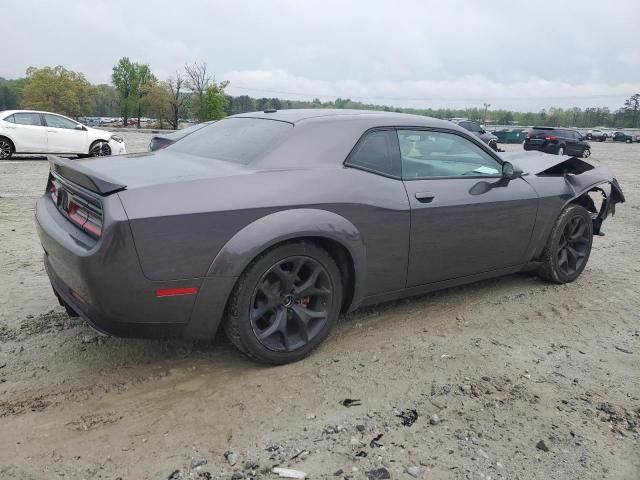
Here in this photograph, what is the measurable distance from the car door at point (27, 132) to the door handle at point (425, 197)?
12980 millimetres

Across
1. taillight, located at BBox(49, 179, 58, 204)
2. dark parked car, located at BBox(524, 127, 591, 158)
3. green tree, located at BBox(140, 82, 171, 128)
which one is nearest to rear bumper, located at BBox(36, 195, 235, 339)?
taillight, located at BBox(49, 179, 58, 204)

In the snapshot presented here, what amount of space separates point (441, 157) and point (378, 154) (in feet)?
2.12

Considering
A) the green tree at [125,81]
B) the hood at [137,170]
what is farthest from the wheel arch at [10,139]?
the green tree at [125,81]

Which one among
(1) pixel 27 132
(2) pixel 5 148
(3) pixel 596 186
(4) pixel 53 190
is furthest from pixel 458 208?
(2) pixel 5 148

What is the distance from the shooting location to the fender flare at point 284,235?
268 centimetres

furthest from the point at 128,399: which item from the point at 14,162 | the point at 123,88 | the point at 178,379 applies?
the point at 123,88

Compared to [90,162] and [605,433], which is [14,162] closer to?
[90,162]

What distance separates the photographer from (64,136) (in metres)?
13.7

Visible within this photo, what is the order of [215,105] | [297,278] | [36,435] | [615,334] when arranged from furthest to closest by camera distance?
[215,105] < [615,334] < [297,278] < [36,435]

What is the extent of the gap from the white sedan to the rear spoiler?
11642 millimetres

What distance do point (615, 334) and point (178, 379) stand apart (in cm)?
299

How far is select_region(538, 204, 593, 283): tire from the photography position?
4523 millimetres

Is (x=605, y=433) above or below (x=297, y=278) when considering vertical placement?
below

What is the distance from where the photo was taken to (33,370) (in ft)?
9.65
